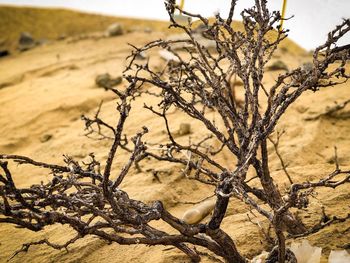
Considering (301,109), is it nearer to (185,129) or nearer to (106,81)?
(185,129)

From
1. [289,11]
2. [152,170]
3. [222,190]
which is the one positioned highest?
[289,11]

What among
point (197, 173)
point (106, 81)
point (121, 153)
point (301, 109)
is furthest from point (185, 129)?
point (106, 81)

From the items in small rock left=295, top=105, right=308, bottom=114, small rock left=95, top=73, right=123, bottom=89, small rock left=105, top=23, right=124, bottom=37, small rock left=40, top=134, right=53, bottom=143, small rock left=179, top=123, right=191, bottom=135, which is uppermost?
small rock left=105, top=23, right=124, bottom=37

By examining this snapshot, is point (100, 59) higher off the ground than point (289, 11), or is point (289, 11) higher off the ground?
point (289, 11)

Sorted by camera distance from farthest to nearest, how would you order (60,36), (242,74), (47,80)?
1. (60,36)
2. (47,80)
3. (242,74)

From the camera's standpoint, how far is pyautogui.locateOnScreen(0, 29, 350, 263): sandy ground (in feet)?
6.48

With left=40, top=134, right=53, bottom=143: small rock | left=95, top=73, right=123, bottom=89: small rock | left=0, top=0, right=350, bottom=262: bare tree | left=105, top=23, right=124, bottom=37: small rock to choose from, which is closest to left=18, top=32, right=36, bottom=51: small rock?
left=105, top=23, right=124, bottom=37: small rock

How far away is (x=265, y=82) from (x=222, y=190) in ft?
10.7

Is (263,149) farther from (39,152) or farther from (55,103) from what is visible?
(55,103)

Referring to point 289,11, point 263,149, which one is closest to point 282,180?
point 263,149

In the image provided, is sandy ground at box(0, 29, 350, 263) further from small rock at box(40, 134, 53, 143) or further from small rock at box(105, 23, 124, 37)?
small rock at box(105, 23, 124, 37)

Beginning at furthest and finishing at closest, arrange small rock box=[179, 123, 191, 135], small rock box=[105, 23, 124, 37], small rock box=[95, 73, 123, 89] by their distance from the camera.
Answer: small rock box=[105, 23, 124, 37], small rock box=[95, 73, 123, 89], small rock box=[179, 123, 191, 135]

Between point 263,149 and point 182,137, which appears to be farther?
point 182,137

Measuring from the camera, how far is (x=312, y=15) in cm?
253
